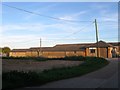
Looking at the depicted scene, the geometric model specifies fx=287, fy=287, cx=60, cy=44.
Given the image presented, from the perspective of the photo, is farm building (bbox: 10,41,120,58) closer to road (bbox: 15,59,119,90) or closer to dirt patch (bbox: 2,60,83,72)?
dirt patch (bbox: 2,60,83,72)

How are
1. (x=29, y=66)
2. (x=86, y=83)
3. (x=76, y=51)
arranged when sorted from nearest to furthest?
1. (x=86, y=83)
2. (x=29, y=66)
3. (x=76, y=51)

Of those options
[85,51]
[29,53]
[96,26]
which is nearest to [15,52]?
[29,53]

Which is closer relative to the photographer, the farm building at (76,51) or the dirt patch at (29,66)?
the dirt patch at (29,66)

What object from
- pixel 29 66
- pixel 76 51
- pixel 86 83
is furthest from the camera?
pixel 76 51

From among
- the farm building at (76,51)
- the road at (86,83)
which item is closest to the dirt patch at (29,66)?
the road at (86,83)

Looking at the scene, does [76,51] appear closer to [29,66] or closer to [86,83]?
[29,66]

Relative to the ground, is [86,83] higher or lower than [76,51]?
lower

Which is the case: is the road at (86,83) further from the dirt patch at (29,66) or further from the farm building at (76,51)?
the farm building at (76,51)

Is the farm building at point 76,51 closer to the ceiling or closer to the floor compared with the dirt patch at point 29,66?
closer to the ceiling

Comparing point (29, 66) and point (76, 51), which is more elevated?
point (76, 51)

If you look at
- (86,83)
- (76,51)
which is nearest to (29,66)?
(86,83)

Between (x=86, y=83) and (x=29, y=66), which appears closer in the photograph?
(x=86, y=83)

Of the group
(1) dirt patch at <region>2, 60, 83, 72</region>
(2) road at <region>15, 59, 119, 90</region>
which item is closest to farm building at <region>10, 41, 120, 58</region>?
(1) dirt patch at <region>2, 60, 83, 72</region>

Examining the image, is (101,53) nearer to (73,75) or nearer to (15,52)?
(15,52)
